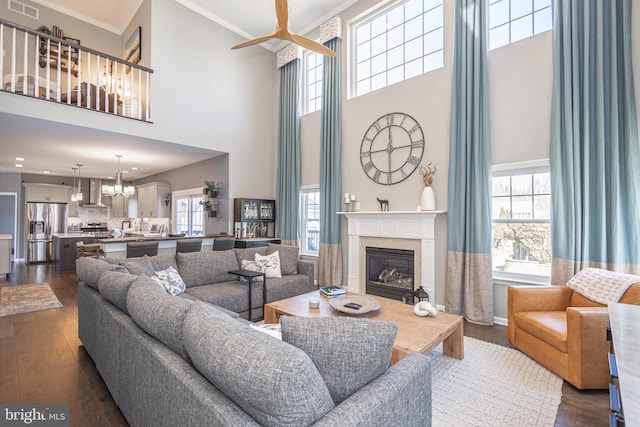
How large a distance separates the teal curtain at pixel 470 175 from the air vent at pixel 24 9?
25.9 feet

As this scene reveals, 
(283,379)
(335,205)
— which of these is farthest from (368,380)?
(335,205)

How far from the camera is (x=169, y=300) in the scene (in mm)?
1596

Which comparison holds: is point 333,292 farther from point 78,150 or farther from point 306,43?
point 78,150

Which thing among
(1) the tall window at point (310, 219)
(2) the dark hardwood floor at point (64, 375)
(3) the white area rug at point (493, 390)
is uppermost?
(1) the tall window at point (310, 219)

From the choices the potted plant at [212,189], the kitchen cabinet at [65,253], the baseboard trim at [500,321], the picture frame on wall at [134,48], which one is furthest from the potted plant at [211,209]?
the baseboard trim at [500,321]

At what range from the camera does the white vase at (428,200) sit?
4.25 meters

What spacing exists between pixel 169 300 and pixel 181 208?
693cm

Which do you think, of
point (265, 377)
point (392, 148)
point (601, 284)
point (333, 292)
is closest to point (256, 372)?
point (265, 377)

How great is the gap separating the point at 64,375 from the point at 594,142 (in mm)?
5434

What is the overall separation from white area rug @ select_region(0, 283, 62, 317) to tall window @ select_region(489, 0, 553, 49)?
730 centimetres

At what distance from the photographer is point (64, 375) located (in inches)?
96.8

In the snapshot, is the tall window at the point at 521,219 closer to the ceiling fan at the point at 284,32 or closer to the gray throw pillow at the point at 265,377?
the ceiling fan at the point at 284,32

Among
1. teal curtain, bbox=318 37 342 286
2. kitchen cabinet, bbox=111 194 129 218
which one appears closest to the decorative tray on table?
teal curtain, bbox=318 37 342 286

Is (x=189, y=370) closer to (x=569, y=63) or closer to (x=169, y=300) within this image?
(x=169, y=300)
